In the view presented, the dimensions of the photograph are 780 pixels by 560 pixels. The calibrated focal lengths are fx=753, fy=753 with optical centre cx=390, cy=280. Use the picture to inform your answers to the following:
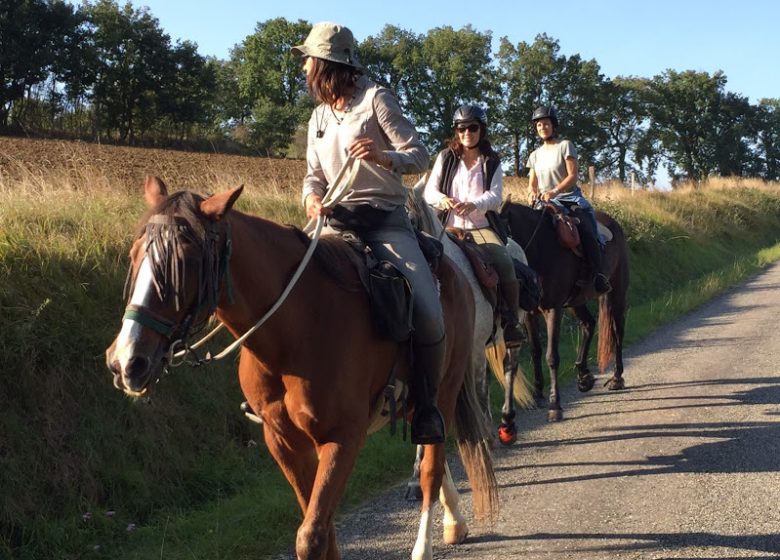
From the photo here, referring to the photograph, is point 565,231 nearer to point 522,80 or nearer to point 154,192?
point 154,192

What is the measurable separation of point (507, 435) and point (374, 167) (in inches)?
144

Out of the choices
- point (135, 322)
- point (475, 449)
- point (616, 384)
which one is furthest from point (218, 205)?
point (616, 384)

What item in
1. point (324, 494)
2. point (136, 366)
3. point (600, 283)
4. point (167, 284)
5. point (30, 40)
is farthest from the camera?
point (30, 40)

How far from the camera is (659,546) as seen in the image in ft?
14.5

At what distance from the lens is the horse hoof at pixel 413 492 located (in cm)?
530

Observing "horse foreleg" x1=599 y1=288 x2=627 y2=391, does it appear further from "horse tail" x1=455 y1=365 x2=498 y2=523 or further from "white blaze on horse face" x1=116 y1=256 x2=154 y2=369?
"white blaze on horse face" x1=116 y1=256 x2=154 y2=369

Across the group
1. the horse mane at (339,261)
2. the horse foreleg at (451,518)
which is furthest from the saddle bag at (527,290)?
the horse mane at (339,261)

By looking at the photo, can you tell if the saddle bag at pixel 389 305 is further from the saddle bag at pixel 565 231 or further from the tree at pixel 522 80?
the tree at pixel 522 80

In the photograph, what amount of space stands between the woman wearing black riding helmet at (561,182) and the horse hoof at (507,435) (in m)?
2.41

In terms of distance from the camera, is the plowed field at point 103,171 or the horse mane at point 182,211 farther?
the plowed field at point 103,171

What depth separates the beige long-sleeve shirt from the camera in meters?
3.74

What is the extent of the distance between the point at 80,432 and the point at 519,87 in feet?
210

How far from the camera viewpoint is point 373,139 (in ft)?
12.4

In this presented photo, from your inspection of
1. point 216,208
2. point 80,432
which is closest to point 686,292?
point 80,432
